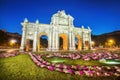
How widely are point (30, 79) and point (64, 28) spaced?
25666 millimetres

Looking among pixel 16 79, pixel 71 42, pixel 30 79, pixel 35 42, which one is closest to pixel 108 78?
pixel 30 79

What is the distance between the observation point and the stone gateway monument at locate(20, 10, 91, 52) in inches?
1041

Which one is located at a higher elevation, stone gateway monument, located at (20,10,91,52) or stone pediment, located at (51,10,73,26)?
stone pediment, located at (51,10,73,26)

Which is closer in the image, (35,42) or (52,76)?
(52,76)

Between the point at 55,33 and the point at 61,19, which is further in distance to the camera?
the point at 61,19

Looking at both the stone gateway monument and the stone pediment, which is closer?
the stone gateway monument

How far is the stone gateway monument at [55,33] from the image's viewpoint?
2645 cm

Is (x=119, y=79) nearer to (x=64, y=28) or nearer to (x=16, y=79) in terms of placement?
(x=16, y=79)

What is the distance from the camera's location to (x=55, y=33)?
28938 millimetres

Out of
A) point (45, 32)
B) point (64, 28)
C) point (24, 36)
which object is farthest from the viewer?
point (64, 28)

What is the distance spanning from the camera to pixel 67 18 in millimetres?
31812

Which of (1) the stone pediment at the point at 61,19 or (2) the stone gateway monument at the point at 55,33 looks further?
(1) the stone pediment at the point at 61,19

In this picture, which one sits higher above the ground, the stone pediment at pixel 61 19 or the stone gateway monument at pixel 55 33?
the stone pediment at pixel 61 19

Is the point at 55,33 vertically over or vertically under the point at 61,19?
under
